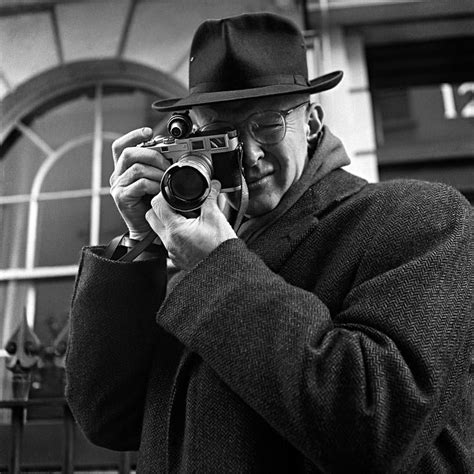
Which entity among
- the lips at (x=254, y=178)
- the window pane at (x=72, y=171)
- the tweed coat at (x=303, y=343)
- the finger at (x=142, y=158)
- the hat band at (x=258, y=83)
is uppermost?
the window pane at (x=72, y=171)

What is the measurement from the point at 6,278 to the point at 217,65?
140cm

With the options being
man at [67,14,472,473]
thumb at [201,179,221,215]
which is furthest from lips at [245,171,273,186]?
thumb at [201,179,221,215]

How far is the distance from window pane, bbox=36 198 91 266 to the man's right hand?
4.15 feet

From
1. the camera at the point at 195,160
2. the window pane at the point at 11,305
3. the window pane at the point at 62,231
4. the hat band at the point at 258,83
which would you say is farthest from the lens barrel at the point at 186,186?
the window pane at the point at 62,231

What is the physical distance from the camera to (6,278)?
2.08m

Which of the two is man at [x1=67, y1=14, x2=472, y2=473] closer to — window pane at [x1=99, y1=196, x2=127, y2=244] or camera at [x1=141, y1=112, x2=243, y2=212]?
camera at [x1=141, y1=112, x2=243, y2=212]

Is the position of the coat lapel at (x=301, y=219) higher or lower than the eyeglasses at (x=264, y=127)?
lower

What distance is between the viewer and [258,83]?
930 millimetres

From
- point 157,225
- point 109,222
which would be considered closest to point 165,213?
point 157,225

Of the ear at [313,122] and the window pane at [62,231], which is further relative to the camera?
the window pane at [62,231]

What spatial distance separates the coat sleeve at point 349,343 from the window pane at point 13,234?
5.00ft

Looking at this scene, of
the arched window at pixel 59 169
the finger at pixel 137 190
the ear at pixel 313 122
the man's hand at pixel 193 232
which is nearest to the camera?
the man's hand at pixel 193 232

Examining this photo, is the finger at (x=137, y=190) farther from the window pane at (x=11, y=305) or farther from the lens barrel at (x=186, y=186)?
the window pane at (x=11, y=305)

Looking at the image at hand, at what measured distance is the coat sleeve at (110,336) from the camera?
88 centimetres
